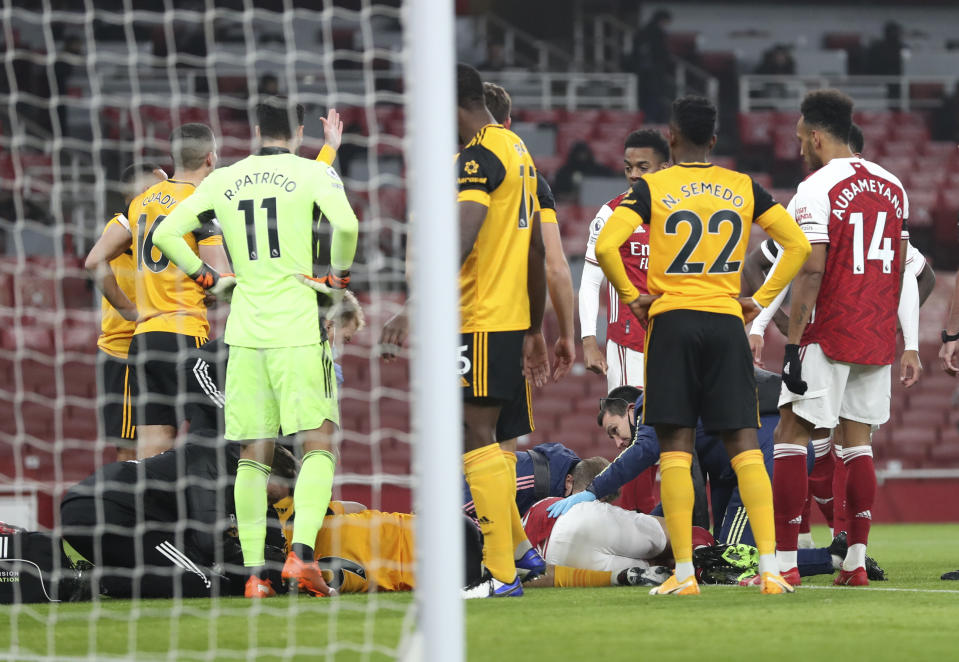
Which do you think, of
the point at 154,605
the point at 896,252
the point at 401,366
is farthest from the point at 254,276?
the point at 401,366

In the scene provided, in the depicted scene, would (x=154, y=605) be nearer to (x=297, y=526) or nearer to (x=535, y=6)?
(x=297, y=526)

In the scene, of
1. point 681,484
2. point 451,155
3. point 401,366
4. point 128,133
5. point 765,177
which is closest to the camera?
point 451,155

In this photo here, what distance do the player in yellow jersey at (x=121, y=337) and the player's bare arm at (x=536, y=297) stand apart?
2.22 m

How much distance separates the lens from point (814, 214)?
5066mm

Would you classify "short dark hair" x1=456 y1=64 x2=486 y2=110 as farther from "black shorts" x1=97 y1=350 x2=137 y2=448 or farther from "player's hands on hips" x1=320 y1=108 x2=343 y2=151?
"black shorts" x1=97 y1=350 x2=137 y2=448

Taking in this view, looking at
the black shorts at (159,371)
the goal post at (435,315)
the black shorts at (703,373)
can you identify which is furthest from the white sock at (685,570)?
the black shorts at (159,371)

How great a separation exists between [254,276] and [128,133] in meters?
10.5

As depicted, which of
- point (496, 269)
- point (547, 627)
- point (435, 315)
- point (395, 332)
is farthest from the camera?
point (496, 269)

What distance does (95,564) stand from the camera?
502cm

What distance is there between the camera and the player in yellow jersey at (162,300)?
225 inches

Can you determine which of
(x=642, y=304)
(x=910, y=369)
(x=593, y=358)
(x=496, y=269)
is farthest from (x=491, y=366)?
(x=910, y=369)

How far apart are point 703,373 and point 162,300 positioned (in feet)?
8.98

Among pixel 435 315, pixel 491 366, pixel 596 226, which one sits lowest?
pixel 491 366

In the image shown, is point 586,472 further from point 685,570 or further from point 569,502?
point 685,570
